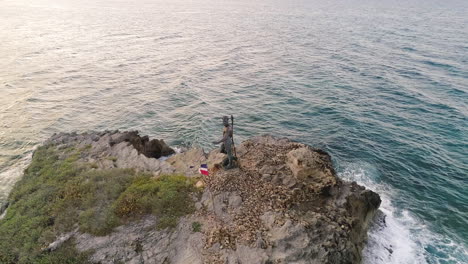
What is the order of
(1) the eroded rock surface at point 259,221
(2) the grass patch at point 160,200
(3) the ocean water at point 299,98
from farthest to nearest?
(3) the ocean water at point 299,98 < (2) the grass patch at point 160,200 < (1) the eroded rock surface at point 259,221

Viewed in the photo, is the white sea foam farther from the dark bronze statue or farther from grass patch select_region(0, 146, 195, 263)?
grass patch select_region(0, 146, 195, 263)

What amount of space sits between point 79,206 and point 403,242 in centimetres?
2295

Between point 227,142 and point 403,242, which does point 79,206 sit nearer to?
point 227,142

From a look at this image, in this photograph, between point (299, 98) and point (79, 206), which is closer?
point (79, 206)

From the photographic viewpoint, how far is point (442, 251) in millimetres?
21266

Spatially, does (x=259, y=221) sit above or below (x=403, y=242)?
above

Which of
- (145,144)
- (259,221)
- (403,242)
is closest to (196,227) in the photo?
(259,221)

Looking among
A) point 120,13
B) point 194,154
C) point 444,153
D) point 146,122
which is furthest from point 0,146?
point 120,13

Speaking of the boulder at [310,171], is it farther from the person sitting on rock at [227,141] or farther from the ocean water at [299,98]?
the ocean water at [299,98]

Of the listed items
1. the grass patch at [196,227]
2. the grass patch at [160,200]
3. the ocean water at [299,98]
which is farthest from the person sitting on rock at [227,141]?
the ocean water at [299,98]

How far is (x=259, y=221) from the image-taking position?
17.8 meters

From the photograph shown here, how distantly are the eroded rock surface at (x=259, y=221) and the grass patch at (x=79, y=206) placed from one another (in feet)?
2.52

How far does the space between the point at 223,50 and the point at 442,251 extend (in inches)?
2411

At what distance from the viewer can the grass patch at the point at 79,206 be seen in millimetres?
17609
